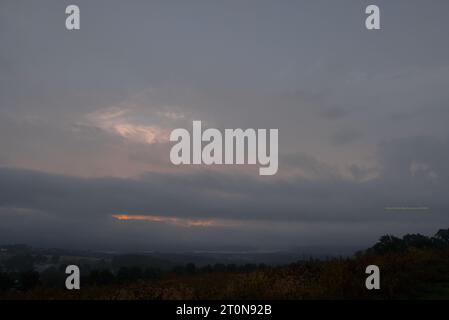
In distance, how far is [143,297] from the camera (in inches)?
468

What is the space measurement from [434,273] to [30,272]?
14.1m

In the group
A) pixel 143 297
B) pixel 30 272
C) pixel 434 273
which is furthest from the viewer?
pixel 30 272

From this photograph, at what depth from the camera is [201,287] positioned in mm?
12891
